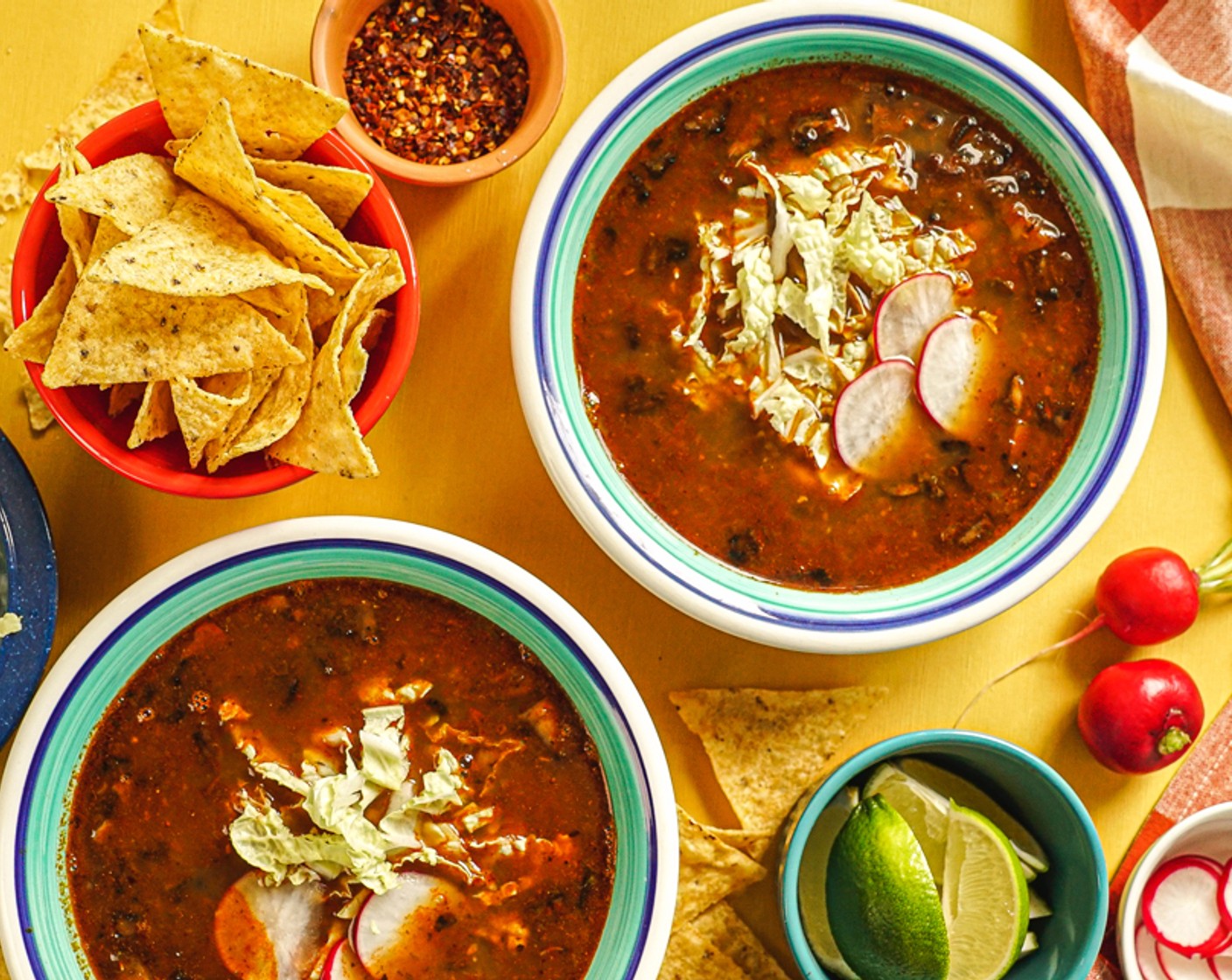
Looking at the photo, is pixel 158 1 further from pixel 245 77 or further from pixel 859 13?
pixel 859 13

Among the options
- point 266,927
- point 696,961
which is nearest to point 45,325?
point 266,927

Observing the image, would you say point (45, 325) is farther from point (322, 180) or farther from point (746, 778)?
point (746, 778)

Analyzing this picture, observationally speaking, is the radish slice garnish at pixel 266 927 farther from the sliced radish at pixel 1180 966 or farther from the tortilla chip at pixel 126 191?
the sliced radish at pixel 1180 966

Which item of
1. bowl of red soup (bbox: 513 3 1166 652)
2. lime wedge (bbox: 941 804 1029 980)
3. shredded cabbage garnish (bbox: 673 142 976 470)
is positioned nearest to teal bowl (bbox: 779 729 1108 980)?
lime wedge (bbox: 941 804 1029 980)

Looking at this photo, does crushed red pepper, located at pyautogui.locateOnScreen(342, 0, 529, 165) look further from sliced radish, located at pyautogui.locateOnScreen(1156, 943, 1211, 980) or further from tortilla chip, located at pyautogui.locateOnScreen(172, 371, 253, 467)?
sliced radish, located at pyautogui.locateOnScreen(1156, 943, 1211, 980)

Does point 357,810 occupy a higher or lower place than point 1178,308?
lower

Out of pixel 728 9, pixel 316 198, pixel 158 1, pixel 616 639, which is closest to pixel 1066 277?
pixel 728 9
